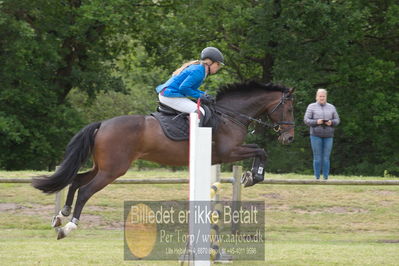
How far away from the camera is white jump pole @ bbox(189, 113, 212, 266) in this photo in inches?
241

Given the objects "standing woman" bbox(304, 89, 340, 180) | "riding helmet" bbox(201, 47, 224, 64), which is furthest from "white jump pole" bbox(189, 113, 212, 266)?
"standing woman" bbox(304, 89, 340, 180)

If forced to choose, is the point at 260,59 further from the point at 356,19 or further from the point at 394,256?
the point at 394,256

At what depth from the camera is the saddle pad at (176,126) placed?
8.76 metres

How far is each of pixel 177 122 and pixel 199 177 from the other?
2748 millimetres

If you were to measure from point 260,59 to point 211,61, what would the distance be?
18.0 m

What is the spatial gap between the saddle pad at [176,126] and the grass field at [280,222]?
1718 mm

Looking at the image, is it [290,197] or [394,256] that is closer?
[394,256]

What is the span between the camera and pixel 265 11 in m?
24.1

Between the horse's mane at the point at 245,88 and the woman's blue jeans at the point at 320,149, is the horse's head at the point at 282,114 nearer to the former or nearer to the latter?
the horse's mane at the point at 245,88

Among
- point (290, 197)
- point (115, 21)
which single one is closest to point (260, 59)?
point (115, 21)

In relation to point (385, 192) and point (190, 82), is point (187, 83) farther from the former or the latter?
point (385, 192)

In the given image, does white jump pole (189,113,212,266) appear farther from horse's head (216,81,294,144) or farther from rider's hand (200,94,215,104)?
horse's head (216,81,294,144)

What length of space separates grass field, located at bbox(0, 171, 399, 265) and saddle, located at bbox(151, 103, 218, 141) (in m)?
1.74

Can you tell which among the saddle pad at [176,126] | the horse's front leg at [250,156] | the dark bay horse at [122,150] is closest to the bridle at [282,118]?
the dark bay horse at [122,150]
